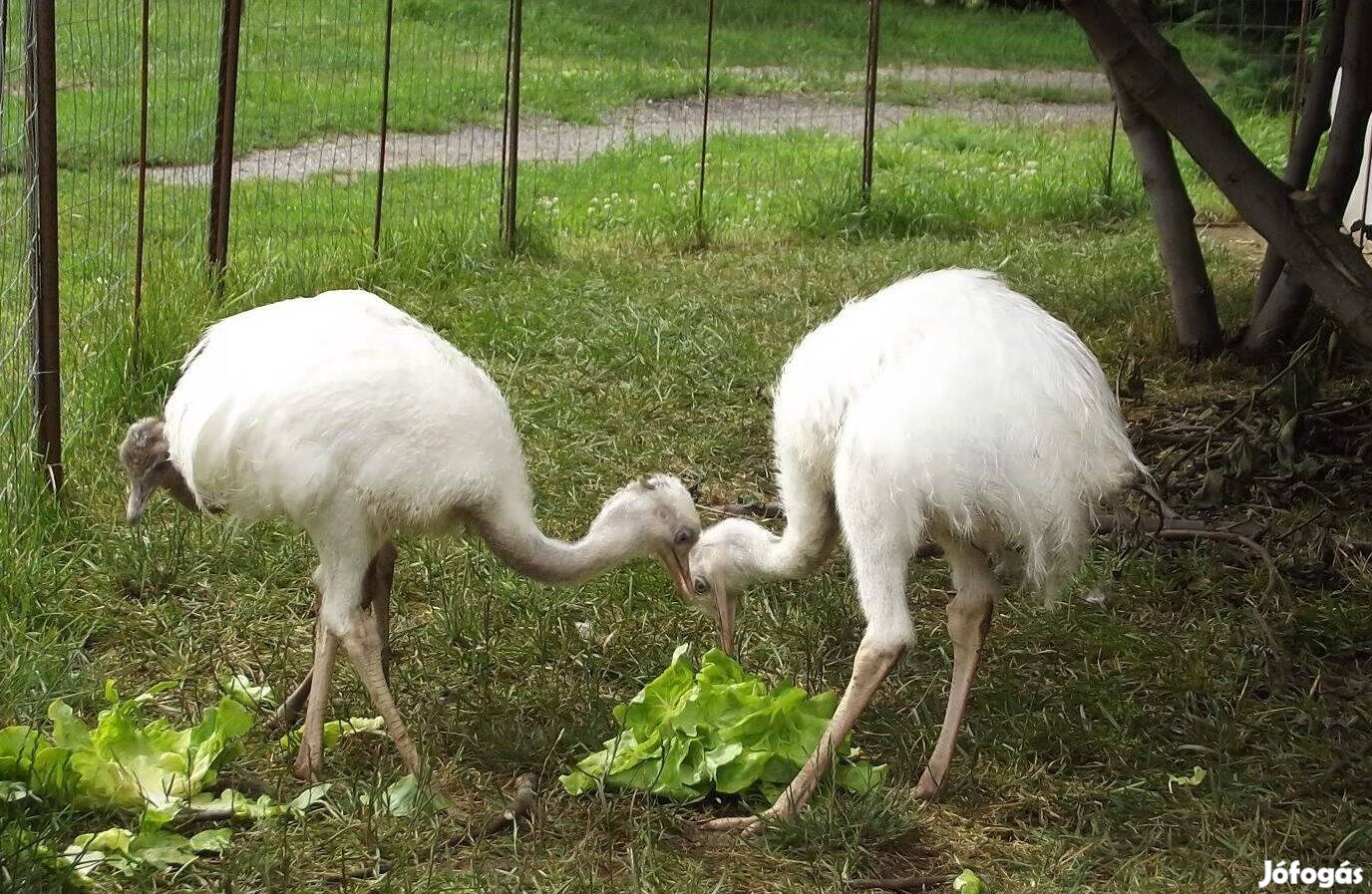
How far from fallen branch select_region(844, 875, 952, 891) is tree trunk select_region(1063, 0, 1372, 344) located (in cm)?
191

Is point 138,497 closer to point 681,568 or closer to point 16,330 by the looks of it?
point 16,330

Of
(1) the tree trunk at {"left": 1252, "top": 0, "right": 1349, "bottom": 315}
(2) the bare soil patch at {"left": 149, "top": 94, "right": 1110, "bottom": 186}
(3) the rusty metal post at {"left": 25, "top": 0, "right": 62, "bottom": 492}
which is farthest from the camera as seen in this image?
(2) the bare soil patch at {"left": 149, "top": 94, "right": 1110, "bottom": 186}

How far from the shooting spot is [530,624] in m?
4.81

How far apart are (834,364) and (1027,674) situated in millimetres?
1194

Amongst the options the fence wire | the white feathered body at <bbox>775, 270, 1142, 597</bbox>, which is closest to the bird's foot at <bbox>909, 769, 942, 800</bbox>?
the white feathered body at <bbox>775, 270, 1142, 597</bbox>

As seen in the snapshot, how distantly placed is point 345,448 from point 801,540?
1.27 m

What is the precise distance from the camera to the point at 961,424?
372 cm

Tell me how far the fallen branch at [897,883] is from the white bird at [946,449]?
1.00 feet

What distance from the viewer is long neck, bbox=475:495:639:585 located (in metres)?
4.24

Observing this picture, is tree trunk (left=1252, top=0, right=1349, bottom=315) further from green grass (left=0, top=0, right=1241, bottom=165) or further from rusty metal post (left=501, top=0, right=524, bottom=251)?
green grass (left=0, top=0, right=1241, bottom=165)

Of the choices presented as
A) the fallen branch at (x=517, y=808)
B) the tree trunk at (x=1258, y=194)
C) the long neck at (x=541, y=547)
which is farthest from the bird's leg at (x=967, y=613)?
the tree trunk at (x=1258, y=194)

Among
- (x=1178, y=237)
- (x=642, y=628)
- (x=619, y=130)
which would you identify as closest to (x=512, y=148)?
(x=1178, y=237)

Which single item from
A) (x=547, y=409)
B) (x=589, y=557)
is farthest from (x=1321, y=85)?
(x=589, y=557)

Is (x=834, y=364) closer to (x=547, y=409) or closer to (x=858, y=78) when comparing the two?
(x=547, y=409)
